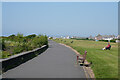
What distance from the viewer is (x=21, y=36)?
3319cm

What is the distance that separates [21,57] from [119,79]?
707 centimetres

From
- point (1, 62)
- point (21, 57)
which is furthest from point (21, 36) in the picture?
point (1, 62)

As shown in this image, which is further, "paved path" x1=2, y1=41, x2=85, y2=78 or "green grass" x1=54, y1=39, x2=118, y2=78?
"green grass" x1=54, y1=39, x2=118, y2=78

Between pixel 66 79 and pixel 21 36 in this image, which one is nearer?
pixel 66 79

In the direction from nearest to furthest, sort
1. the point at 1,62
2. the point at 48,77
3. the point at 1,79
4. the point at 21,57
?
the point at 1,79 → the point at 48,77 → the point at 1,62 → the point at 21,57

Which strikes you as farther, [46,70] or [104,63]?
[104,63]

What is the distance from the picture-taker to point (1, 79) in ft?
27.6

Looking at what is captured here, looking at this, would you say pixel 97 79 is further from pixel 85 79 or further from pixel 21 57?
pixel 21 57

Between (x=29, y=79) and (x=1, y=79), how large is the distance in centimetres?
110

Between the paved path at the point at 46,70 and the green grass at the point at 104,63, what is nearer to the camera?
the paved path at the point at 46,70

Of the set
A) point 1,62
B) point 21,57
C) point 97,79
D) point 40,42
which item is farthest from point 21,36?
point 97,79

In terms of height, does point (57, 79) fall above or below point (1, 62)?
below

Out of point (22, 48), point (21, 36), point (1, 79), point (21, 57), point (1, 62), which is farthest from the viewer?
point (21, 36)

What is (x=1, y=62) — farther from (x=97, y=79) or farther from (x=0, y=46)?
(x=0, y=46)
